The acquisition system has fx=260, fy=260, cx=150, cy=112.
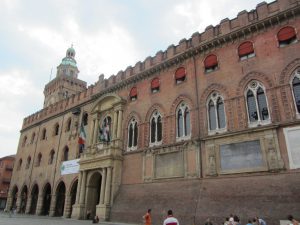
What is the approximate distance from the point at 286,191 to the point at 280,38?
8.64 meters

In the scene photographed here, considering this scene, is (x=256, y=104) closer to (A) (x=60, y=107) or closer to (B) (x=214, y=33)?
(B) (x=214, y=33)

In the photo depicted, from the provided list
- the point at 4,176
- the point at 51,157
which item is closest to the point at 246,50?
the point at 51,157

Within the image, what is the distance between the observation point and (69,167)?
2506 cm

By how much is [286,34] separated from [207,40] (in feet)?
16.8

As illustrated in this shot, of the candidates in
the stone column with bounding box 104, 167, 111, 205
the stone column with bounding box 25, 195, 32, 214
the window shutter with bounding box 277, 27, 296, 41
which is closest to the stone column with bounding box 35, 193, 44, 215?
the stone column with bounding box 25, 195, 32, 214

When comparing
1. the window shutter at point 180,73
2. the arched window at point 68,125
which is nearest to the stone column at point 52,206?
the arched window at point 68,125

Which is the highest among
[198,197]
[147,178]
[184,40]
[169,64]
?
[184,40]

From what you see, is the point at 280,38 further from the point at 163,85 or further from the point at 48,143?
the point at 48,143

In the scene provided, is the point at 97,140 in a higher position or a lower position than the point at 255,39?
lower

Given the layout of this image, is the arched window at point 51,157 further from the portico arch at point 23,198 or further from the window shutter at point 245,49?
the window shutter at point 245,49

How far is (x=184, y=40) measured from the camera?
20.0 m

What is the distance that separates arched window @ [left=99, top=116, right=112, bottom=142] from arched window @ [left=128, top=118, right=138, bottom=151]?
2.01 m

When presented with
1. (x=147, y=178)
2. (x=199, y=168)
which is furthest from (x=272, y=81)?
(x=147, y=178)

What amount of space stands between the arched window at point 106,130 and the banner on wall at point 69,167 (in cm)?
415
